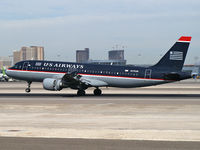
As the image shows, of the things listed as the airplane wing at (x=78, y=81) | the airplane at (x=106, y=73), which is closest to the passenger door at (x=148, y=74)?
the airplane at (x=106, y=73)

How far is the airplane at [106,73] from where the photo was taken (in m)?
41.0

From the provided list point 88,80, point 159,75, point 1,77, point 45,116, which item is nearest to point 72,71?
point 88,80

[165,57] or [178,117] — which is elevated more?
[165,57]

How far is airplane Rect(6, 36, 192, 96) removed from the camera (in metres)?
41.0

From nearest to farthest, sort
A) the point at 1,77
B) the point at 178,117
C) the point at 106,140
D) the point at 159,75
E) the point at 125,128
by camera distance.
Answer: the point at 106,140 → the point at 125,128 → the point at 178,117 → the point at 159,75 → the point at 1,77

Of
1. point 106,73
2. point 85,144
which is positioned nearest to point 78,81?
point 106,73

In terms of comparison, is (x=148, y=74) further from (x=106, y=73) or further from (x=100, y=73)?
(x=100, y=73)

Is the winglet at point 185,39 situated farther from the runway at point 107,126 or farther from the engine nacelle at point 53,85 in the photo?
the engine nacelle at point 53,85

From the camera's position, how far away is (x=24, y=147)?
12938 millimetres

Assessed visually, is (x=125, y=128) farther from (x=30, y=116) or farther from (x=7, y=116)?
(x=7, y=116)

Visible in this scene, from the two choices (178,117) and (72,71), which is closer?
(178,117)

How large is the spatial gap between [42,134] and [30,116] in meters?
7.50

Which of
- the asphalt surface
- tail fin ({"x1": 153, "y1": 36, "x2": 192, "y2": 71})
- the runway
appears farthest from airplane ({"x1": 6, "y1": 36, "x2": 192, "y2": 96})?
the asphalt surface

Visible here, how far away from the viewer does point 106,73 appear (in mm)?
43000
